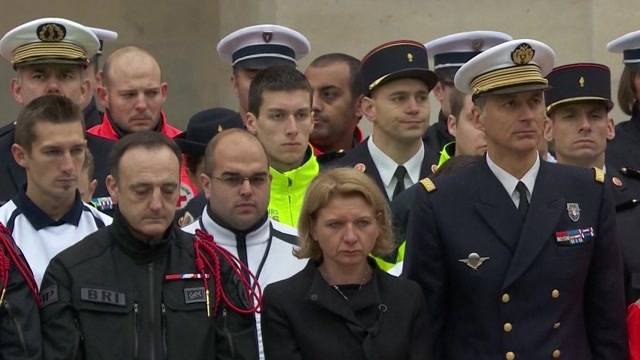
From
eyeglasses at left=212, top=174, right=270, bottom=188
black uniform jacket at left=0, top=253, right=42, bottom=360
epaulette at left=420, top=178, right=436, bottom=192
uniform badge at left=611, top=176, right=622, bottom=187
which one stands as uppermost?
eyeglasses at left=212, top=174, right=270, bottom=188

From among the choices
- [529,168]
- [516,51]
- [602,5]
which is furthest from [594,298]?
[602,5]

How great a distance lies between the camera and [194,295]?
6277 millimetres

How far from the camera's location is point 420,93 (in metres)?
8.15

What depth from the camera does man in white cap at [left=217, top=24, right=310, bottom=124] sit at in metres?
8.64

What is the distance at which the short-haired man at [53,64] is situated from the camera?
25.2ft

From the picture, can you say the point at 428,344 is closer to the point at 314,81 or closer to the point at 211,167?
the point at 211,167

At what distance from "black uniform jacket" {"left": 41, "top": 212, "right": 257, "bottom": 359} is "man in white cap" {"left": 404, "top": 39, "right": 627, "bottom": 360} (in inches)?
30.8

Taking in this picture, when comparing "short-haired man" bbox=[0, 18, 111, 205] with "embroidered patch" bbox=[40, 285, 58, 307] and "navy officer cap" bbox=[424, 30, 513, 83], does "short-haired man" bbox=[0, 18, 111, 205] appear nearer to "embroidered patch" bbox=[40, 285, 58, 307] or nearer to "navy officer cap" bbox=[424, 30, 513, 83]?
"embroidered patch" bbox=[40, 285, 58, 307]

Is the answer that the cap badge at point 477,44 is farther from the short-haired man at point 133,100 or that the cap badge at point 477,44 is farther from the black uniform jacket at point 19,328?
the black uniform jacket at point 19,328

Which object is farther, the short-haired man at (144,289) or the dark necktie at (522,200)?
the dark necktie at (522,200)

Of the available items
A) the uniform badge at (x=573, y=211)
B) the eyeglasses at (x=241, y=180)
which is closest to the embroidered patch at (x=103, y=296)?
the eyeglasses at (x=241, y=180)

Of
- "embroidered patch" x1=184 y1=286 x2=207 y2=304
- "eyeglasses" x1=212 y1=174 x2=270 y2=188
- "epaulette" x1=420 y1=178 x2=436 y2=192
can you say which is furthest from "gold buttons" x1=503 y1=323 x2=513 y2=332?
"eyeglasses" x1=212 y1=174 x2=270 y2=188

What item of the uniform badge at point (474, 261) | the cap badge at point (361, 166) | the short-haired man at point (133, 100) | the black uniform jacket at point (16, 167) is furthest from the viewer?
the short-haired man at point (133, 100)

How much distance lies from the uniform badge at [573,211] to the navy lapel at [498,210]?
0.20m
